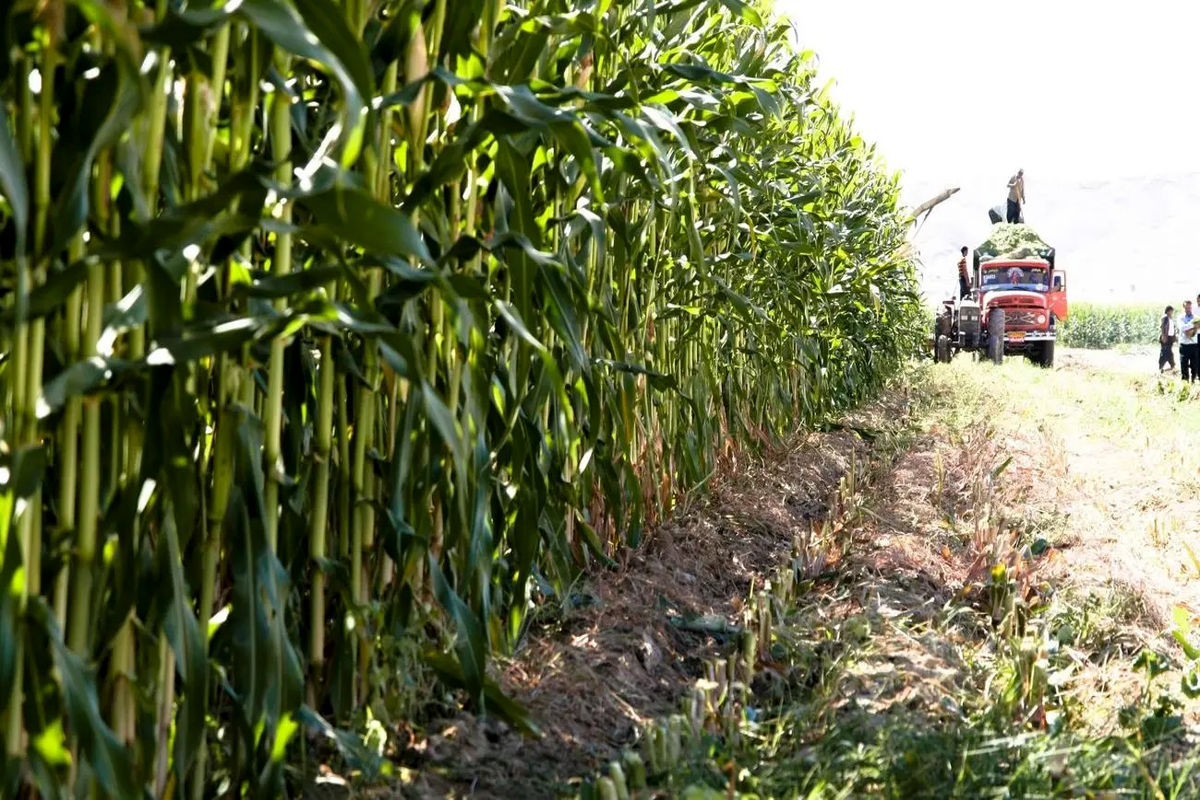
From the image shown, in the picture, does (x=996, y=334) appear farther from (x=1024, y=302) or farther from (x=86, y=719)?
(x=86, y=719)

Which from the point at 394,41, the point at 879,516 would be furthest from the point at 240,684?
the point at 879,516

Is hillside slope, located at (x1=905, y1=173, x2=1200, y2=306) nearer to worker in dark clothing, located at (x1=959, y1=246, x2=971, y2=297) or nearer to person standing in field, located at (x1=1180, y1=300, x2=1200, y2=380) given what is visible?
worker in dark clothing, located at (x1=959, y1=246, x2=971, y2=297)

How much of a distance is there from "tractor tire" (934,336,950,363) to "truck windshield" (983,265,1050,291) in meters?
1.25

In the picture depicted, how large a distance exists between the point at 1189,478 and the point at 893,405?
13.5ft

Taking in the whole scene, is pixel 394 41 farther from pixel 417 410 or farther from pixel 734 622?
pixel 734 622

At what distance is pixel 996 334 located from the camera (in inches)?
658

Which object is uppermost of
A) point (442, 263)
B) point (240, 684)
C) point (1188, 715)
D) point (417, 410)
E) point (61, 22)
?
point (61, 22)

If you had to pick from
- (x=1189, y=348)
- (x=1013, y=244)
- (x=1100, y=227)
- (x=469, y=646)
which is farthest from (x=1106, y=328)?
(x=1100, y=227)

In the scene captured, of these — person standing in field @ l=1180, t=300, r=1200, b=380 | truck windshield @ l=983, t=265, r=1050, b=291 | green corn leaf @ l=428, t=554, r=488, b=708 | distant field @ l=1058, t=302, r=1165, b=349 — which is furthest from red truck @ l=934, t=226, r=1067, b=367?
distant field @ l=1058, t=302, r=1165, b=349

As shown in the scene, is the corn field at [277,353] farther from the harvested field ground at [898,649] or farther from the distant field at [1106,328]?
the distant field at [1106,328]

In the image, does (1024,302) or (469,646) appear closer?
(469,646)

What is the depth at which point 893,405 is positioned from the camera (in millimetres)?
9555

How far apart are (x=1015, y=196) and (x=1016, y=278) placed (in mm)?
4900

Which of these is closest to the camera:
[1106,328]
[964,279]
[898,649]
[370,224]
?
[370,224]
